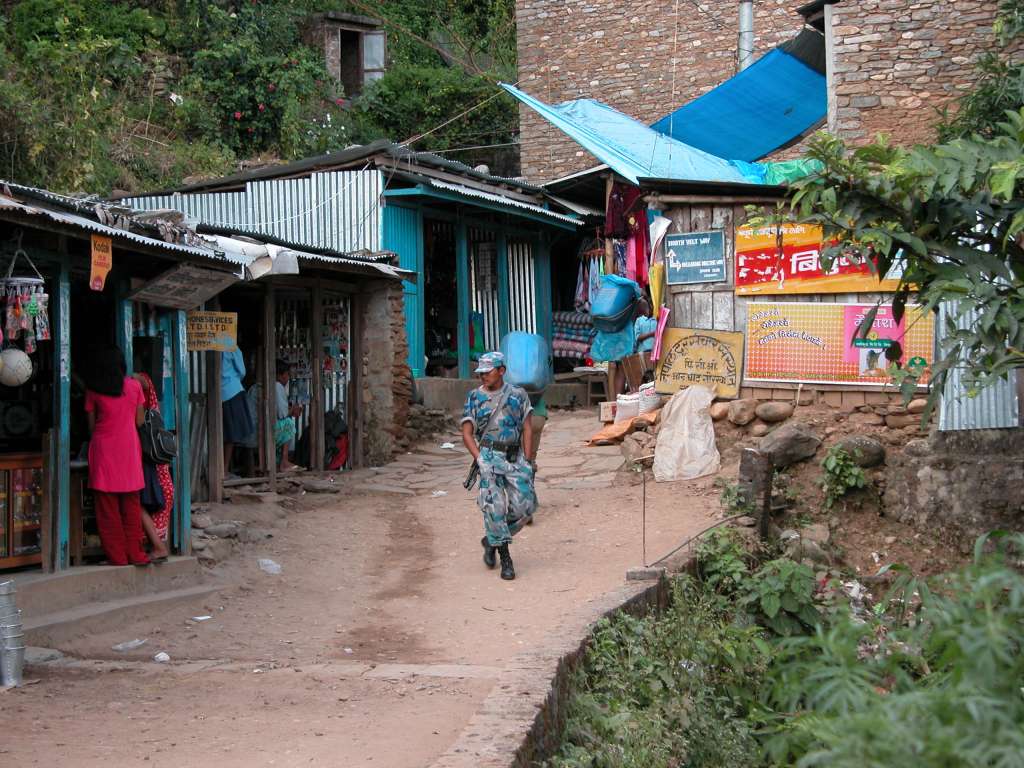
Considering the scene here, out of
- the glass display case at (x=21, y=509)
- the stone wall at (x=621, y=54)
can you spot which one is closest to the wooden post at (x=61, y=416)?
the glass display case at (x=21, y=509)

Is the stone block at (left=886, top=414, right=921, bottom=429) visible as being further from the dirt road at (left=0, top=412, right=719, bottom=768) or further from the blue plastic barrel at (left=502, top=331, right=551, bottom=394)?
the blue plastic barrel at (left=502, top=331, right=551, bottom=394)

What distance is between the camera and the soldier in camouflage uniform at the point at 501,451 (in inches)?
340

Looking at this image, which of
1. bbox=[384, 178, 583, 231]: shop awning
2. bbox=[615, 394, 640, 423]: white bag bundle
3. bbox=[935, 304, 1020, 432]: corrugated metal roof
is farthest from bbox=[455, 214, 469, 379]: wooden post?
bbox=[935, 304, 1020, 432]: corrugated metal roof

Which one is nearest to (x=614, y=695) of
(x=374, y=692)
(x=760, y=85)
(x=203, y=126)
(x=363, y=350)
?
(x=374, y=692)

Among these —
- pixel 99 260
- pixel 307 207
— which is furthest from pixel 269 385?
pixel 99 260

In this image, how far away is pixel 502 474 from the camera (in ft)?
28.4

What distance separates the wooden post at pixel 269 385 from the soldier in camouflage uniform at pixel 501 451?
3.85 metres

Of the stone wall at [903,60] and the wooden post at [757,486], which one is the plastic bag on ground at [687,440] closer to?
the wooden post at [757,486]

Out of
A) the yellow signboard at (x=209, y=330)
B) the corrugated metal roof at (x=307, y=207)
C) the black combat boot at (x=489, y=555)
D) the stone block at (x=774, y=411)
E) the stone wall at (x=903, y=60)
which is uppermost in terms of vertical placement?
the stone wall at (x=903, y=60)

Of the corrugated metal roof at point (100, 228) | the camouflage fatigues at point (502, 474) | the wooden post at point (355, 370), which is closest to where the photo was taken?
the corrugated metal roof at point (100, 228)

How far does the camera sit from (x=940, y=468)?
34.7 ft

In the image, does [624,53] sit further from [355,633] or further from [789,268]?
[355,633]

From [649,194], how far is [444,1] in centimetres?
1788

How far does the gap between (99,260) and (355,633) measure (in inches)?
112
